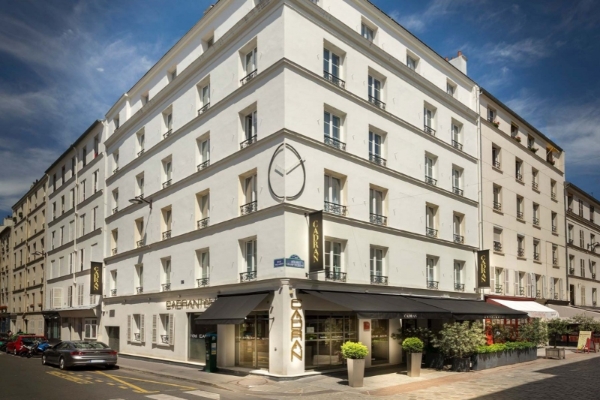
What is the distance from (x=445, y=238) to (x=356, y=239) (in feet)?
26.6

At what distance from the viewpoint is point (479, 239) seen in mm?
32312

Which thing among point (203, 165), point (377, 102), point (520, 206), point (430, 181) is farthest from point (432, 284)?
point (520, 206)

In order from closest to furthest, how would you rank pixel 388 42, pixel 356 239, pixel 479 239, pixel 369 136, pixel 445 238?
pixel 356 239, pixel 369 136, pixel 388 42, pixel 445 238, pixel 479 239

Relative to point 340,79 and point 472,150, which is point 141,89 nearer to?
point 340,79

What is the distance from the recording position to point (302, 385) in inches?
738

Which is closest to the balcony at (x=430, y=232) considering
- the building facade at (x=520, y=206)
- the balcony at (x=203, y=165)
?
the building facade at (x=520, y=206)

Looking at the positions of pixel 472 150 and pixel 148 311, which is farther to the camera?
pixel 472 150

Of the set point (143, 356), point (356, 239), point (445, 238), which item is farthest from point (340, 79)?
point (143, 356)

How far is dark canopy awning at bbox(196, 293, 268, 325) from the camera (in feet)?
65.9

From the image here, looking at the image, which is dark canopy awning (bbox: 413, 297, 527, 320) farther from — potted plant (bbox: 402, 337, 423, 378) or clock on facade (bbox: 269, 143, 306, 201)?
clock on facade (bbox: 269, 143, 306, 201)

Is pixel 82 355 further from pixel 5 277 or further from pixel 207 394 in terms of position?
pixel 5 277

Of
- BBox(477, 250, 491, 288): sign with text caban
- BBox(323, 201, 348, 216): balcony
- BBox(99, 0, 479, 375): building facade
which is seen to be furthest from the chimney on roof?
BBox(323, 201, 348, 216): balcony

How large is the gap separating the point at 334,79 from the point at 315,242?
743 centimetres

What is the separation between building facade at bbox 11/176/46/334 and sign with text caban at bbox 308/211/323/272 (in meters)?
39.1
